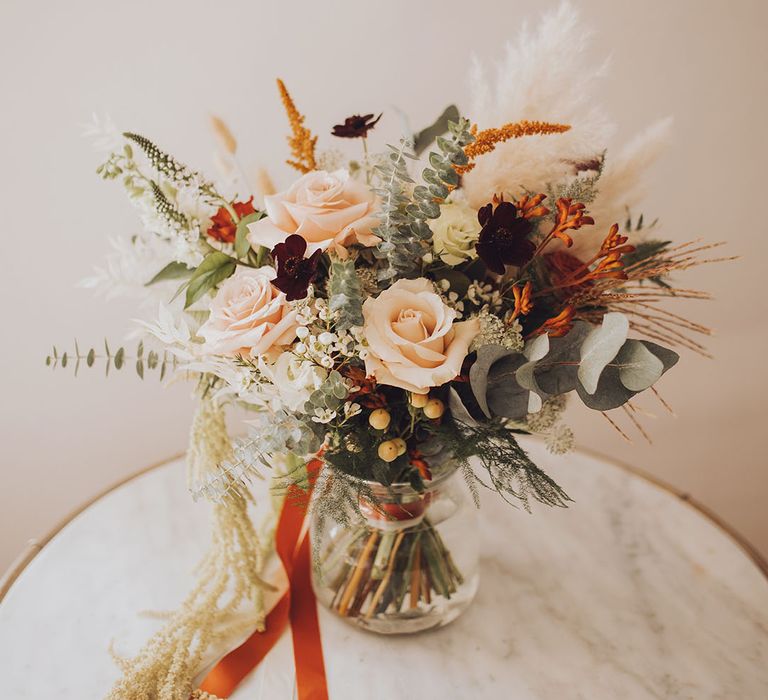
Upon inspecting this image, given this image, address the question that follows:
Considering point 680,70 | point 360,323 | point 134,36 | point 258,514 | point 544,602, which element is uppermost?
point 680,70

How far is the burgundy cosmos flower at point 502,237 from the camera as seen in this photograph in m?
0.58

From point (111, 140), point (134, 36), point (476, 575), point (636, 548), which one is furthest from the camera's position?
point (134, 36)

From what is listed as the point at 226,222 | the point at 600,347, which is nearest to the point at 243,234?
the point at 226,222

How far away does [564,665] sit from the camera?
0.83 metres

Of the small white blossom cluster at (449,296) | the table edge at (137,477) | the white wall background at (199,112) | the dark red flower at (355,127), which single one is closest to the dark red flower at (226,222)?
the dark red flower at (355,127)

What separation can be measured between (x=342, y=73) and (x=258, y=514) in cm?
80

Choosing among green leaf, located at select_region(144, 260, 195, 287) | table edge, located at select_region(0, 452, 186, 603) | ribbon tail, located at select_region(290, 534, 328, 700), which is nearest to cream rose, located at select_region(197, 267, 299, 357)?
green leaf, located at select_region(144, 260, 195, 287)

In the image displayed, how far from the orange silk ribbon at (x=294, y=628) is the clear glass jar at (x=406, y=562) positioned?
5cm

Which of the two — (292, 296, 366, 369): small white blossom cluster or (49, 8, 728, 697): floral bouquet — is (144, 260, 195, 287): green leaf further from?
(292, 296, 366, 369): small white blossom cluster

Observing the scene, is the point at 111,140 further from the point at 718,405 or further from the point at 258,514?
the point at 718,405

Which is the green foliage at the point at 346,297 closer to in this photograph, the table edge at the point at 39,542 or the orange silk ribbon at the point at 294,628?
the orange silk ribbon at the point at 294,628

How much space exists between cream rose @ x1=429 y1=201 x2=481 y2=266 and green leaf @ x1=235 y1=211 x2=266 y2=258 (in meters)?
0.18

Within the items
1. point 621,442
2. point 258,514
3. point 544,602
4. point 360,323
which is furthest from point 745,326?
point 360,323

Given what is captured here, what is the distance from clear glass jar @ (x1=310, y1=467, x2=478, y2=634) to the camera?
814 millimetres
